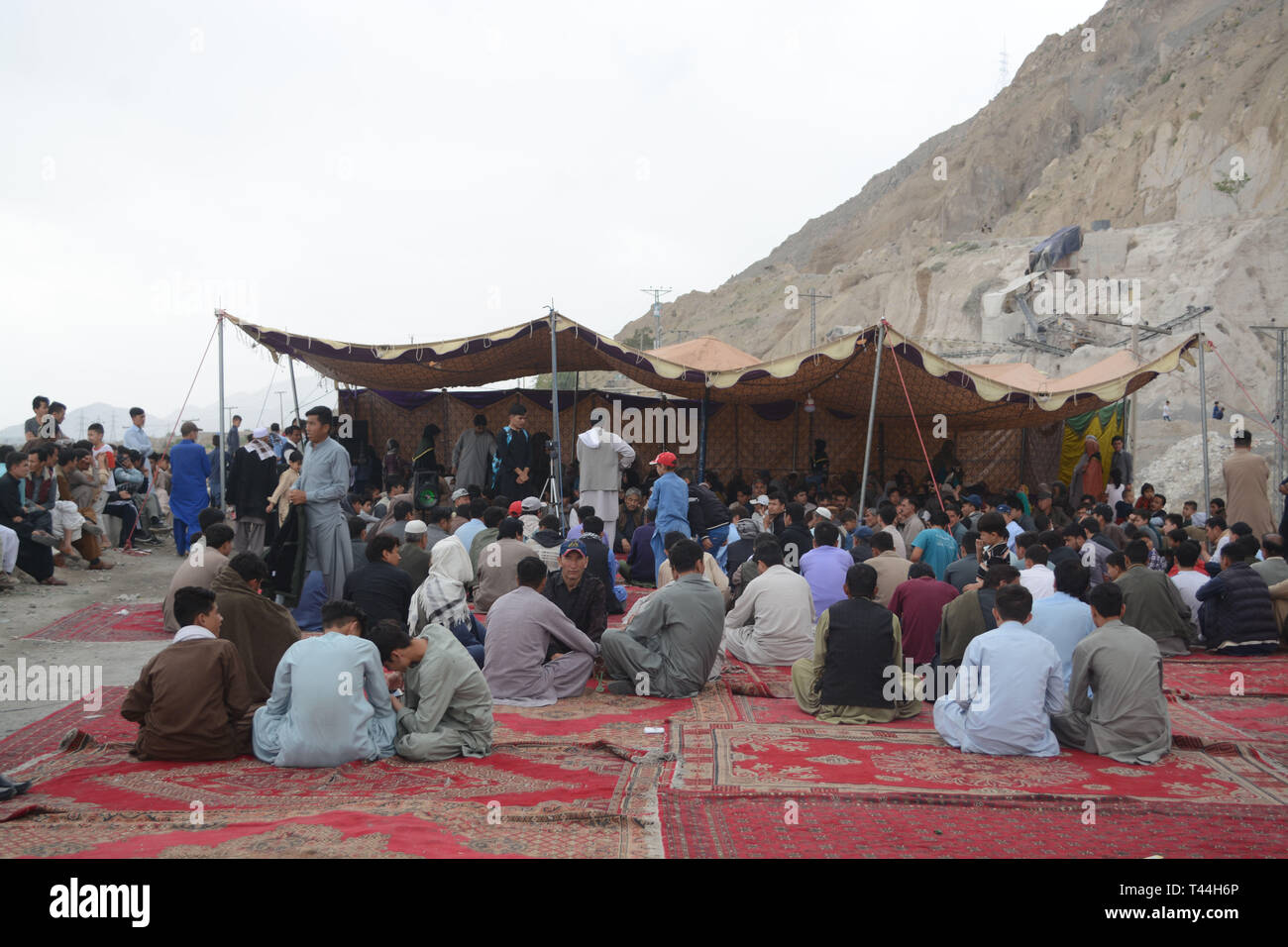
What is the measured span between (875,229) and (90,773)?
6893 cm

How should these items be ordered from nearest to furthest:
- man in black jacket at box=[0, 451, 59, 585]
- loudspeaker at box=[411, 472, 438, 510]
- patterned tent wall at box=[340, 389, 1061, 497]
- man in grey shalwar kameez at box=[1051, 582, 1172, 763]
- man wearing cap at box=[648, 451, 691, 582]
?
man in grey shalwar kameez at box=[1051, 582, 1172, 763], man in black jacket at box=[0, 451, 59, 585], man wearing cap at box=[648, 451, 691, 582], loudspeaker at box=[411, 472, 438, 510], patterned tent wall at box=[340, 389, 1061, 497]

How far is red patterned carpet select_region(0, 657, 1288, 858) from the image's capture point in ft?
11.2

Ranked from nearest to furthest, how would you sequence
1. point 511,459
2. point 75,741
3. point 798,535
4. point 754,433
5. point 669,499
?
point 75,741, point 798,535, point 669,499, point 511,459, point 754,433

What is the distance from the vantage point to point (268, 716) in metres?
4.54

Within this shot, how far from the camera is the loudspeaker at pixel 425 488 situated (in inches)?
520

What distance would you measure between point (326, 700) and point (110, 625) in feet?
13.8

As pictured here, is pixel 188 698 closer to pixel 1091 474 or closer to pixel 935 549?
pixel 935 549

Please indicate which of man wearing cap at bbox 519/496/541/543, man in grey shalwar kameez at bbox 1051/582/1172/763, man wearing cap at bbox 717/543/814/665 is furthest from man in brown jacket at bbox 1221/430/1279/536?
man wearing cap at bbox 519/496/541/543

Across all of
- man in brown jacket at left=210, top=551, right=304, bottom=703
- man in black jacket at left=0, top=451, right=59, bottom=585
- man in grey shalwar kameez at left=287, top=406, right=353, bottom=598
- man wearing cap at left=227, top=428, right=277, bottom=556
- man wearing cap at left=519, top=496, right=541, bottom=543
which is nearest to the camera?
man in brown jacket at left=210, top=551, right=304, bottom=703

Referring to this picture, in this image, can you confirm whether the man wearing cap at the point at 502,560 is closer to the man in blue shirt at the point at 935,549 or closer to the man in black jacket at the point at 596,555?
the man in black jacket at the point at 596,555

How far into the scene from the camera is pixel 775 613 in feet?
22.2

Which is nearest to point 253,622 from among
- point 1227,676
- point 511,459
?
point 1227,676

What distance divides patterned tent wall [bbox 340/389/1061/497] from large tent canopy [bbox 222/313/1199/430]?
96 centimetres

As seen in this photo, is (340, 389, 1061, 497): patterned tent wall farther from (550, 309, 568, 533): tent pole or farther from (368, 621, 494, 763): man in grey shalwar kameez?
(368, 621, 494, 763): man in grey shalwar kameez
